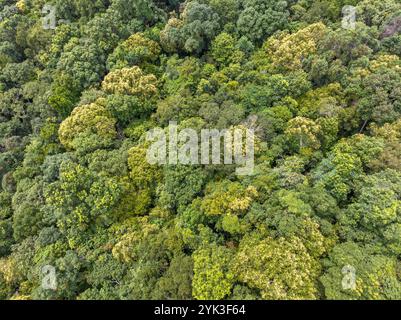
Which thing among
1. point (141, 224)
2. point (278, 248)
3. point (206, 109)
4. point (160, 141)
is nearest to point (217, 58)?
point (206, 109)

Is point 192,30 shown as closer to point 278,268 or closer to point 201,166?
point 201,166

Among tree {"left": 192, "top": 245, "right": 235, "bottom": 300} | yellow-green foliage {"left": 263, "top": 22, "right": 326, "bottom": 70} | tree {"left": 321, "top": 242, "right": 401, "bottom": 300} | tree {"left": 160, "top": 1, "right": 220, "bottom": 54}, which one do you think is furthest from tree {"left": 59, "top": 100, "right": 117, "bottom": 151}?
tree {"left": 321, "top": 242, "right": 401, "bottom": 300}

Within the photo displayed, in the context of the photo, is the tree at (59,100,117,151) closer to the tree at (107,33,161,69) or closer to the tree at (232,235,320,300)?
the tree at (107,33,161,69)

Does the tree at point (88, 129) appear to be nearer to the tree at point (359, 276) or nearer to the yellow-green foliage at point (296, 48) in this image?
the yellow-green foliage at point (296, 48)

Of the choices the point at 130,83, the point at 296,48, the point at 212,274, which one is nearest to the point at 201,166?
the point at 212,274

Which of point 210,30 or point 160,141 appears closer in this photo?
point 160,141

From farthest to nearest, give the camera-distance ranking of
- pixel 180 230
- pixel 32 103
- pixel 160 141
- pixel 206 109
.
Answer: pixel 32 103, pixel 206 109, pixel 160 141, pixel 180 230

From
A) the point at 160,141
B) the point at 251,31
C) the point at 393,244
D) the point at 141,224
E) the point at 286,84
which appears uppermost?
the point at 251,31

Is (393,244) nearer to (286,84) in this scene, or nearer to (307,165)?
(307,165)
